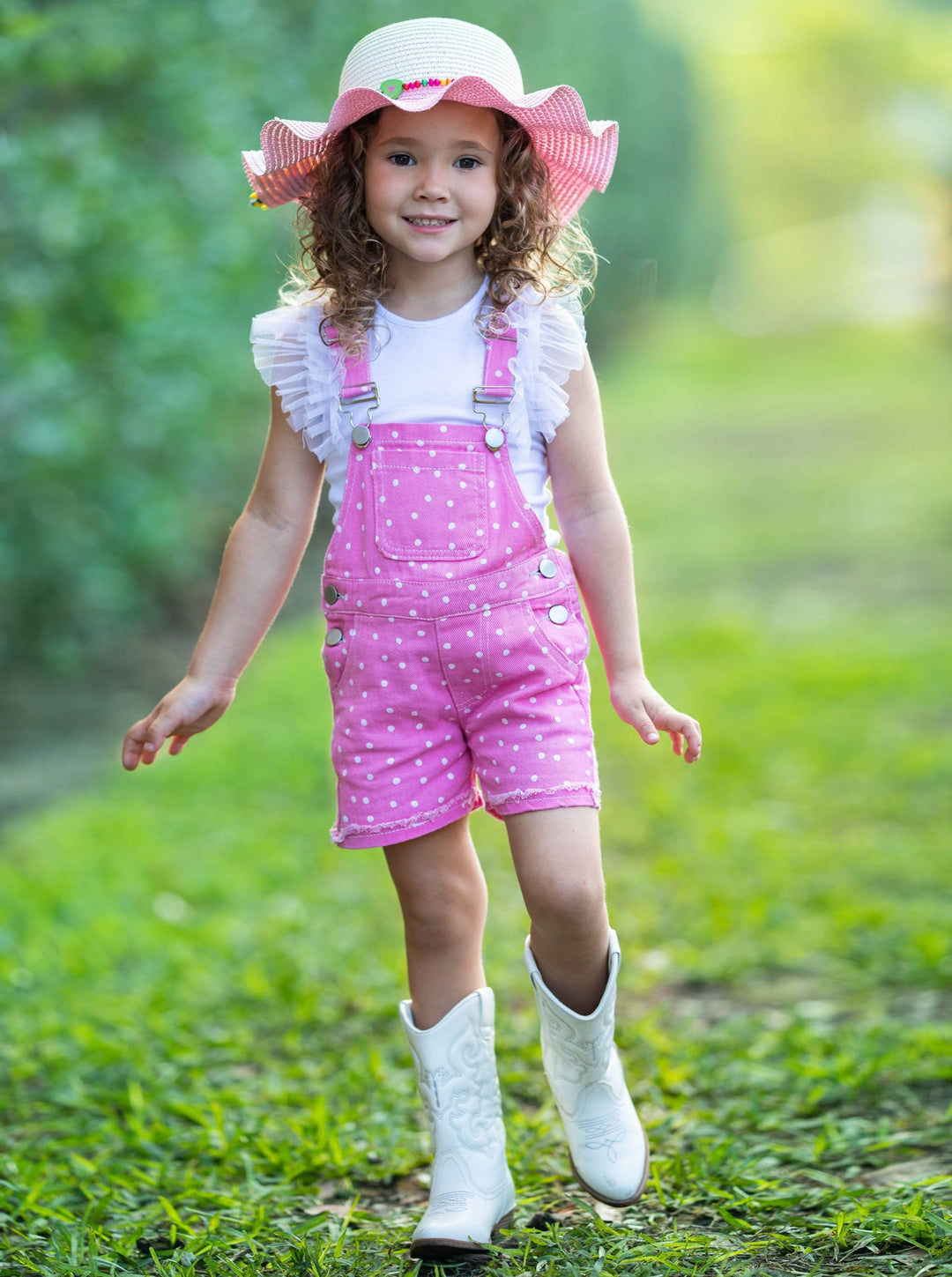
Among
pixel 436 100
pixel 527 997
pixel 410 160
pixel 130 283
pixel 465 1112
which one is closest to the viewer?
pixel 436 100

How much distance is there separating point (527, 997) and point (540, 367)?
1.90 metres

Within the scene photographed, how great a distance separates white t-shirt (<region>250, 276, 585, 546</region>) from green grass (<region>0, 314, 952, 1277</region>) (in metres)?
1.14

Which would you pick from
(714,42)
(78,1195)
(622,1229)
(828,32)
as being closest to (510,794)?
(622,1229)

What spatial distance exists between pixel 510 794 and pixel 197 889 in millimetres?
2452

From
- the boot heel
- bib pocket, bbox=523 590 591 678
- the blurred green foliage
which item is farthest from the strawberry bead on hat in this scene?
the boot heel

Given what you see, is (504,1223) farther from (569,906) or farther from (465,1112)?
(569,906)

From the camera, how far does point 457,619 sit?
2135mm

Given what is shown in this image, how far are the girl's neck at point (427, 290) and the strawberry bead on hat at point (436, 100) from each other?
21 cm

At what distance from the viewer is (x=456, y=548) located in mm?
2141

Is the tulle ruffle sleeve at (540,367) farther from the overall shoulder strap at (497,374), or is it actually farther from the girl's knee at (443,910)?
the girl's knee at (443,910)

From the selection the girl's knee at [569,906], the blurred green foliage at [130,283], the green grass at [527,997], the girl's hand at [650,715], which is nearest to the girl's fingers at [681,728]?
the girl's hand at [650,715]

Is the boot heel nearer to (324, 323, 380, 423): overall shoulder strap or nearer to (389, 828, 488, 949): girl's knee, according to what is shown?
(389, 828, 488, 949): girl's knee

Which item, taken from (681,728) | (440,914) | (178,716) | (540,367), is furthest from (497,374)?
(440,914)

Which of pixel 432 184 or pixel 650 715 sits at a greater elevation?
pixel 432 184
